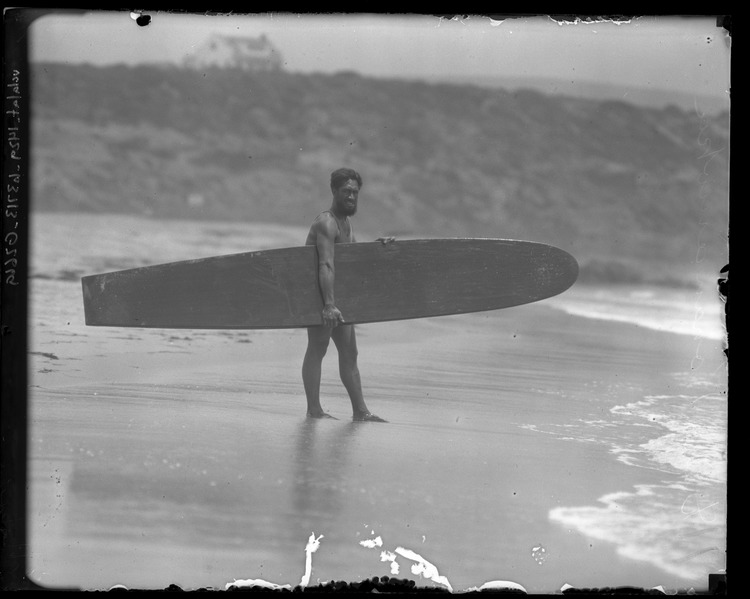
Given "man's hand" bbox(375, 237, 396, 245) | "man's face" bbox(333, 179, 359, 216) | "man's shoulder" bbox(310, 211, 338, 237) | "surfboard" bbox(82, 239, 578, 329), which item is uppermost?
"man's face" bbox(333, 179, 359, 216)

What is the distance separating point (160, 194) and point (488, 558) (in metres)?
1.80

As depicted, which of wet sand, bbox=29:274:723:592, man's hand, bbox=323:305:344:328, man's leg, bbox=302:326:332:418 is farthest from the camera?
man's leg, bbox=302:326:332:418

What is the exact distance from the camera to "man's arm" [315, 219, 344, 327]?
125 inches

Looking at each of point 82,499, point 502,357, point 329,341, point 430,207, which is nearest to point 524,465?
point 502,357

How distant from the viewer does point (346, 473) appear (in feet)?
10.2

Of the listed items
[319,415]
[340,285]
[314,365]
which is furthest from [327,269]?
[319,415]

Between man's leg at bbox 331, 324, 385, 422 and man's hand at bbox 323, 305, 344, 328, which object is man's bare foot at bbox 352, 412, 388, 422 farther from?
man's hand at bbox 323, 305, 344, 328

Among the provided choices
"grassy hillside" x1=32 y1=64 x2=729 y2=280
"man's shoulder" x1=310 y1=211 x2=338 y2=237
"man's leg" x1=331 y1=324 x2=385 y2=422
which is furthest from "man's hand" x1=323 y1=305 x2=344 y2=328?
"grassy hillside" x1=32 y1=64 x2=729 y2=280

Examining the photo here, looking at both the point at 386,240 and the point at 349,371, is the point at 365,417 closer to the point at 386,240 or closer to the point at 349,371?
the point at 349,371

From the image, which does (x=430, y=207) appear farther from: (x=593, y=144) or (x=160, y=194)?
(x=160, y=194)

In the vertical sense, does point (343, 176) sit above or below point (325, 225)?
above

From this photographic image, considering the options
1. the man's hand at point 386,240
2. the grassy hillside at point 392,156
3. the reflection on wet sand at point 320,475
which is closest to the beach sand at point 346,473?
the reflection on wet sand at point 320,475

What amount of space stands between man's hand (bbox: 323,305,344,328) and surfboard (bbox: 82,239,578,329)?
53 mm

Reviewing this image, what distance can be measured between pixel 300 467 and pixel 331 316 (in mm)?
528
